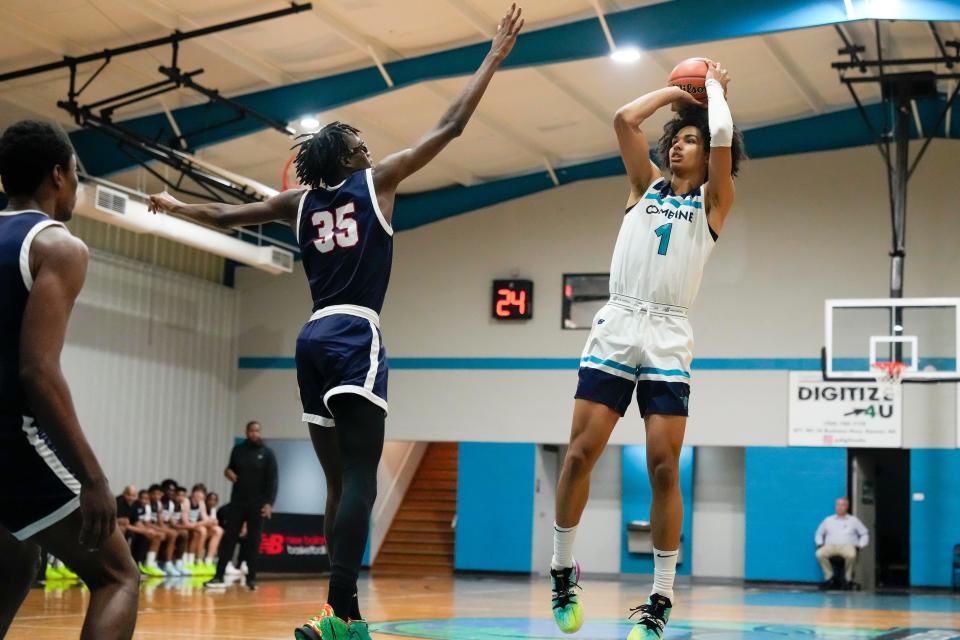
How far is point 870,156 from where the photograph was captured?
21.7 metres

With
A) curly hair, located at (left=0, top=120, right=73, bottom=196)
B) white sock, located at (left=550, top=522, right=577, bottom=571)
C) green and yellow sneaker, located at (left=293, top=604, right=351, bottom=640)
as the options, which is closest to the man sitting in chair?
white sock, located at (left=550, top=522, right=577, bottom=571)

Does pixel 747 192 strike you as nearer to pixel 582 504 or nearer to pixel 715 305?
pixel 715 305

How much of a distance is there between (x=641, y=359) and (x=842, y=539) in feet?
53.6

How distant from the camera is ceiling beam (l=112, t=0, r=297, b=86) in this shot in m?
15.0

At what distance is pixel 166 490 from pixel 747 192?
36.9 feet

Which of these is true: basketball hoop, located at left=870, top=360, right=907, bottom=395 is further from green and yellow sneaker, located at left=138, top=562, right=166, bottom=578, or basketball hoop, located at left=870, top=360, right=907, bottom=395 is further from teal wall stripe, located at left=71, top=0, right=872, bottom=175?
green and yellow sneaker, located at left=138, top=562, right=166, bottom=578

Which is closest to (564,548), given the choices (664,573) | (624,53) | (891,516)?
(664,573)

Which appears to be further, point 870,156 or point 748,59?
point 870,156

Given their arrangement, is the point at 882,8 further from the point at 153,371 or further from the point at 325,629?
the point at 153,371

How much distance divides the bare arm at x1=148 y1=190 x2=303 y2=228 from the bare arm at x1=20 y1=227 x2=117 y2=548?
189cm

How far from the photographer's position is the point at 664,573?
5.37 metres

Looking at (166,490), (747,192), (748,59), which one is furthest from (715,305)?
(166,490)

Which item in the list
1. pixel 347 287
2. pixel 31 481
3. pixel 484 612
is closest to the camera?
pixel 31 481

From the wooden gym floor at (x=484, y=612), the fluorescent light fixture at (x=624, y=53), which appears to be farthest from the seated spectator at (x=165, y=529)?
the fluorescent light fixture at (x=624, y=53)
